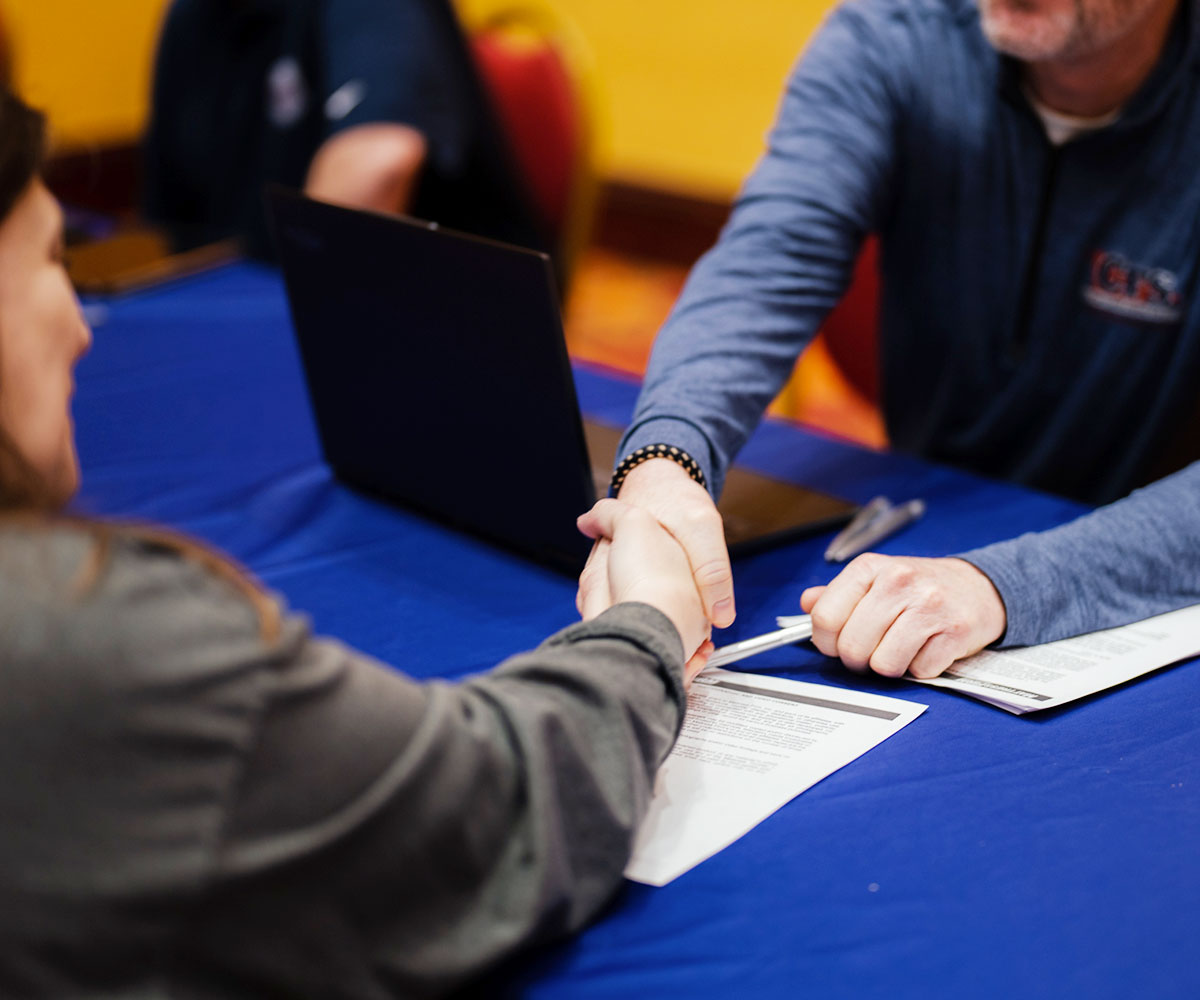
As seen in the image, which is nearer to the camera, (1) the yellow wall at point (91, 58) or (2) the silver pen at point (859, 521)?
(2) the silver pen at point (859, 521)

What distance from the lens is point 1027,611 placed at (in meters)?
0.89

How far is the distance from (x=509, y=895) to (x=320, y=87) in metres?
Answer: 1.97

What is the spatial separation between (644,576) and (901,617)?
20cm

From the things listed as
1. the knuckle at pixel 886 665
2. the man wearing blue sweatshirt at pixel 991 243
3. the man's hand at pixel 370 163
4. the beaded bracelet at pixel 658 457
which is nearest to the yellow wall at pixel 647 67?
the man's hand at pixel 370 163

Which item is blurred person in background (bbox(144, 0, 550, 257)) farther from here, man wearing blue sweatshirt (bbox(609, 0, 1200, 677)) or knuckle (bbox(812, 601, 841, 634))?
knuckle (bbox(812, 601, 841, 634))

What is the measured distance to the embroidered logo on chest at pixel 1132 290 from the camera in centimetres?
132

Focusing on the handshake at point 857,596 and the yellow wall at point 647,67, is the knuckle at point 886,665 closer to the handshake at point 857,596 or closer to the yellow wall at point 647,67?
the handshake at point 857,596

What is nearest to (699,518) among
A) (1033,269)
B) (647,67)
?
(1033,269)

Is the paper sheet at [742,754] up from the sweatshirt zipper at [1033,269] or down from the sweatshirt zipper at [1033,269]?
down

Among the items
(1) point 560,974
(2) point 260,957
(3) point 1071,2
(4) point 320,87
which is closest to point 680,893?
(1) point 560,974

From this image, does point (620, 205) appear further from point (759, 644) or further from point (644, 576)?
point (644, 576)

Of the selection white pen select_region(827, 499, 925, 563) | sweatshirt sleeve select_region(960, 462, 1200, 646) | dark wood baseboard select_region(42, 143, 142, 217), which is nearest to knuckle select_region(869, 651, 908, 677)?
sweatshirt sleeve select_region(960, 462, 1200, 646)

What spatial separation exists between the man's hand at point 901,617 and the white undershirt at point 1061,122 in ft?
2.19

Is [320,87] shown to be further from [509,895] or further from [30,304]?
[509,895]
